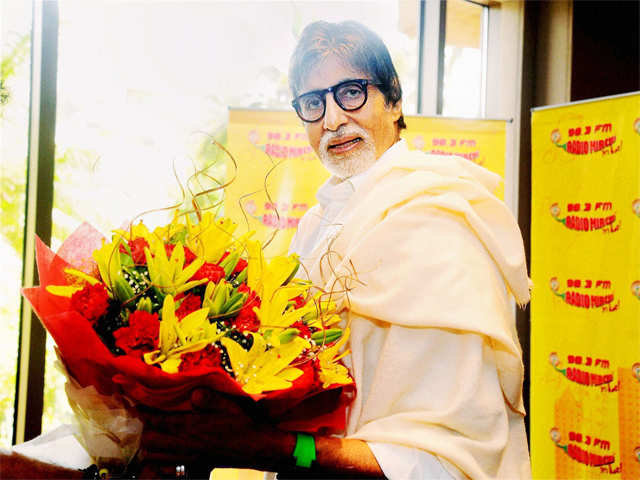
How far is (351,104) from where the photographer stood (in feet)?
5.99

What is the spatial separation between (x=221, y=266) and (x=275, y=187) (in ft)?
8.57

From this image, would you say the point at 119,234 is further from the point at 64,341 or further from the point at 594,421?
the point at 594,421

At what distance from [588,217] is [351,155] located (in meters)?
1.93

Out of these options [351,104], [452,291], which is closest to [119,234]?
[452,291]

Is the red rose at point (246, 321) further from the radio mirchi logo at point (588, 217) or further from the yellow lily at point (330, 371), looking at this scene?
the radio mirchi logo at point (588, 217)

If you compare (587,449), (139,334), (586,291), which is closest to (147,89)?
(586,291)

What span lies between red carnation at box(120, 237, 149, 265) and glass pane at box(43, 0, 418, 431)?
6.21 feet

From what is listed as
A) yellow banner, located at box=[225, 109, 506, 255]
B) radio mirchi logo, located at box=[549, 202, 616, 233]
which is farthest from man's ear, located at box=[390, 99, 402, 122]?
radio mirchi logo, located at box=[549, 202, 616, 233]

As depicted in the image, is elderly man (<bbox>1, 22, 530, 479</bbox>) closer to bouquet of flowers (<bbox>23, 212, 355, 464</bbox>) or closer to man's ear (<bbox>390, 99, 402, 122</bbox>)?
Result: bouquet of flowers (<bbox>23, 212, 355, 464</bbox>)

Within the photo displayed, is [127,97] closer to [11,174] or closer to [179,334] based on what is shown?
[11,174]

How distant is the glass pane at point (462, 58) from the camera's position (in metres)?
4.73

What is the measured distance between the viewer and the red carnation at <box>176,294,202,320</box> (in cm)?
95

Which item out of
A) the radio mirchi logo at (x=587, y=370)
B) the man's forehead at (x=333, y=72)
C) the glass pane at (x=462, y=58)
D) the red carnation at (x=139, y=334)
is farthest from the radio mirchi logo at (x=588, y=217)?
the red carnation at (x=139, y=334)

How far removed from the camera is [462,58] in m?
4.81
